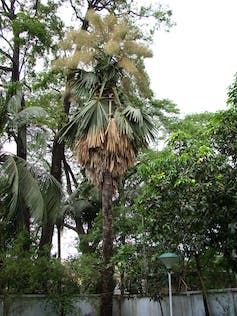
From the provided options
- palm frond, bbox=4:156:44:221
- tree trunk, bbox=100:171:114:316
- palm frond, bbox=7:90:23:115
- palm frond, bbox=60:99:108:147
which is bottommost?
tree trunk, bbox=100:171:114:316

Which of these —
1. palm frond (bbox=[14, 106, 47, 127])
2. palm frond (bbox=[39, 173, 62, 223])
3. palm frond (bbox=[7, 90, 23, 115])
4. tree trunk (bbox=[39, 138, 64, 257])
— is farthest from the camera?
palm frond (bbox=[39, 173, 62, 223])

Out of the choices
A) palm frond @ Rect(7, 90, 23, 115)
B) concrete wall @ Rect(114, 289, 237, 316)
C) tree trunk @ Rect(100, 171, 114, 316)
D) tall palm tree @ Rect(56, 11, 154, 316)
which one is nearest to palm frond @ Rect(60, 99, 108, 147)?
tall palm tree @ Rect(56, 11, 154, 316)

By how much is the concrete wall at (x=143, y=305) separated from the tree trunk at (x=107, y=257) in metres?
1.61

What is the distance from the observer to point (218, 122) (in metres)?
7.93

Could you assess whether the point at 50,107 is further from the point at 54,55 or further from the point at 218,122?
the point at 218,122

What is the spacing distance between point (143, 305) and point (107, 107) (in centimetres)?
610

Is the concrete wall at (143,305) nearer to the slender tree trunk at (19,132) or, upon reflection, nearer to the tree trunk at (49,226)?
the tree trunk at (49,226)

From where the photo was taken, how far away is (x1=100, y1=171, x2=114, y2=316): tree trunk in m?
11.1

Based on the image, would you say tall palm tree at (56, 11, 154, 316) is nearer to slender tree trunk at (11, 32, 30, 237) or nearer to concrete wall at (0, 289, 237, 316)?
slender tree trunk at (11, 32, 30, 237)

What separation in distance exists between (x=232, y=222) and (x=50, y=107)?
9709 millimetres

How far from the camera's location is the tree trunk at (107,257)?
11125mm

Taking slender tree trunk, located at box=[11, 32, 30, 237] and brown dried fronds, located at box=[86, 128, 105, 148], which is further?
slender tree trunk, located at box=[11, 32, 30, 237]

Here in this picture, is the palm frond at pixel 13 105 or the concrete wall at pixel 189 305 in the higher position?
the palm frond at pixel 13 105

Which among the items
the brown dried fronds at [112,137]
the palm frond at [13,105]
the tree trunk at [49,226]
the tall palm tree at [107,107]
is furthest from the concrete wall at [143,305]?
the palm frond at [13,105]
